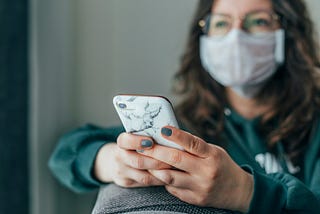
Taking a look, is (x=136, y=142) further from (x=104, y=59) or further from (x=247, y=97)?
(x=104, y=59)

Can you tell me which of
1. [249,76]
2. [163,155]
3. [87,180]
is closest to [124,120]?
[163,155]

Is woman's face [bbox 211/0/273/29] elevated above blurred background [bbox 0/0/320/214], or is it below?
above

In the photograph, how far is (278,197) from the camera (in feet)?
2.90

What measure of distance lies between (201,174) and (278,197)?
0.17 meters

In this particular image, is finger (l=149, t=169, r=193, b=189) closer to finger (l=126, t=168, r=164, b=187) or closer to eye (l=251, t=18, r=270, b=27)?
finger (l=126, t=168, r=164, b=187)

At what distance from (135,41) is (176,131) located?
0.78 m

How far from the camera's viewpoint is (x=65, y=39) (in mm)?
1396

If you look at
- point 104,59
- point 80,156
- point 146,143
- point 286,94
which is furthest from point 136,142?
point 104,59

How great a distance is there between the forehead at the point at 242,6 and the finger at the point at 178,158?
55 centimetres

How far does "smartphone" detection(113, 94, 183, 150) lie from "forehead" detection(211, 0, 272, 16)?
1.76 feet

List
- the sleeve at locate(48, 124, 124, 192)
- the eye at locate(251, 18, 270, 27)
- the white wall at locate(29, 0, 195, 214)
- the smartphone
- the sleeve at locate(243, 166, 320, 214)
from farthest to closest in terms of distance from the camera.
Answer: the white wall at locate(29, 0, 195, 214)
the eye at locate(251, 18, 270, 27)
the sleeve at locate(48, 124, 124, 192)
the sleeve at locate(243, 166, 320, 214)
the smartphone

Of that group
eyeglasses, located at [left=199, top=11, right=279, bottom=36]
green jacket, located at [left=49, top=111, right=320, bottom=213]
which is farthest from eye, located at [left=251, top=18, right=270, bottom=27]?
green jacket, located at [left=49, top=111, right=320, bottom=213]

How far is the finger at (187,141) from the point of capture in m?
0.76

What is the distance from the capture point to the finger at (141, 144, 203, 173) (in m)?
0.79
